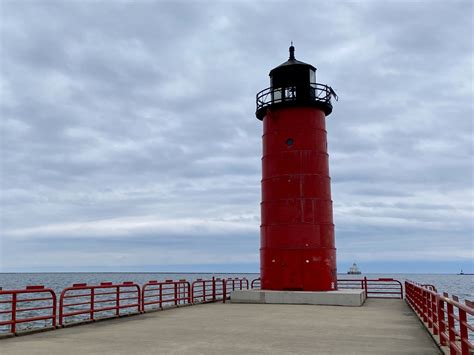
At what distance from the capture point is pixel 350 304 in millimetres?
18000

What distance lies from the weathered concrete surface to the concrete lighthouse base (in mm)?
2600

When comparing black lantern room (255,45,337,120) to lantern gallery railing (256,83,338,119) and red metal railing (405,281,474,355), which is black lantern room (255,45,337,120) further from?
red metal railing (405,281,474,355)

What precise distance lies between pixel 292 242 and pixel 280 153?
3.72 meters

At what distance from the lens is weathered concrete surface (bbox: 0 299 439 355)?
8961 mm

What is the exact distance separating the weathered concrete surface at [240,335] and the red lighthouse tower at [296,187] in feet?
15.2

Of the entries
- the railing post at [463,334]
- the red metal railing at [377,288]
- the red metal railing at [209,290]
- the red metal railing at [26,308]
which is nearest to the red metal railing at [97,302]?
the red metal railing at [26,308]

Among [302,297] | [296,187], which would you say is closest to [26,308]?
[302,297]

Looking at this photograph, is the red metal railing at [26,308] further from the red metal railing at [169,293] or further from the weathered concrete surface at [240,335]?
the red metal railing at [169,293]

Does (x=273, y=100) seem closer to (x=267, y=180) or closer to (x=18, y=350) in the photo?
(x=267, y=180)

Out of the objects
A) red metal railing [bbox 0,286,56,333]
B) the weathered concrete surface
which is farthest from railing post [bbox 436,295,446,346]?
red metal railing [bbox 0,286,56,333]

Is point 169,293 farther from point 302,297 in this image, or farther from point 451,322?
point 451,322

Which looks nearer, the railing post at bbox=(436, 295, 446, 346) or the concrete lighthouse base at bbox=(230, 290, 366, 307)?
the railing post at bbox=(436, 295, 446, 346)

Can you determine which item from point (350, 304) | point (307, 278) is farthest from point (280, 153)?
point (350, 304)

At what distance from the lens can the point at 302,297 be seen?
731 inches
